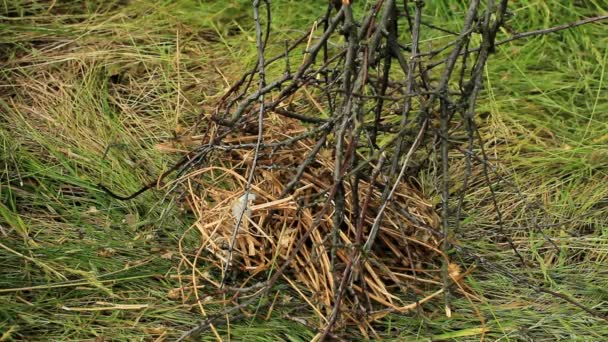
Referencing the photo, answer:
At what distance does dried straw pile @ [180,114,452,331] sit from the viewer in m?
2.23

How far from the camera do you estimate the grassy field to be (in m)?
2.24

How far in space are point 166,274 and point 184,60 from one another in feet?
3.72

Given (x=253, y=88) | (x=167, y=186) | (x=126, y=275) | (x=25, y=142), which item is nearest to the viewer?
(x=126, y=275)

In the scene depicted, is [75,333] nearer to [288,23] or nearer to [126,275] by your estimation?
[126,275]

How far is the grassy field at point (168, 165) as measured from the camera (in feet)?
7.34

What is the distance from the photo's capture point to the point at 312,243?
2361mm

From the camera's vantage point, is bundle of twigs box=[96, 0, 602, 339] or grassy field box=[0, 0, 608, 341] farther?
grassy field box=[0, 0, 608, 341]

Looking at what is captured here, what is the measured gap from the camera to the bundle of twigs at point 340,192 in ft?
6.98

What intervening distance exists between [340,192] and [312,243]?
0.88ft

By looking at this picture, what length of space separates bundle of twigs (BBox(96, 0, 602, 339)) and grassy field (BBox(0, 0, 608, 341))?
0.09 meters

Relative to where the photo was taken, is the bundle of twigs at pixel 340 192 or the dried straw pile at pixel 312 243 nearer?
the bundle of twigs at pixel 340 192

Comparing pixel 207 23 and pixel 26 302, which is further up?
pixel 207 23

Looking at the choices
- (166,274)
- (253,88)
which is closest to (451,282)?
(166,274)

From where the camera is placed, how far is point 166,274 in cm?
234
